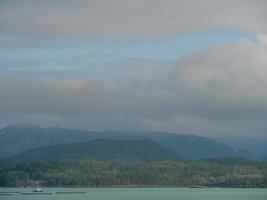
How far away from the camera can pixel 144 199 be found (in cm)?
15625

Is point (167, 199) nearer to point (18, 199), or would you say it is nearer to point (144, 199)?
point (144, 199)

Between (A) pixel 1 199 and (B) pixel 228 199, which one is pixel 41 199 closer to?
(A) pixel 1 199

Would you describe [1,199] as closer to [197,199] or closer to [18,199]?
[18,199]

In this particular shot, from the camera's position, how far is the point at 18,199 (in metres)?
157

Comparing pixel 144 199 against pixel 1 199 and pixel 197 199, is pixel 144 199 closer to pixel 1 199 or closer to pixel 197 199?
pixel 197 199

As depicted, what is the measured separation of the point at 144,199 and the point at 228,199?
19.3 metres

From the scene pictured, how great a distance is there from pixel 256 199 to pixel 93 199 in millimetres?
36605

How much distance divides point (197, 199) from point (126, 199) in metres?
16.1

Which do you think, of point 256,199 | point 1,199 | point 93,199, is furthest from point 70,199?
point 256,199

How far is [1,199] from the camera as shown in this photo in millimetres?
153750

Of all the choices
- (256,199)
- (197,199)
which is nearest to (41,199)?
(197,199)

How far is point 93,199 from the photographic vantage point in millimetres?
157750

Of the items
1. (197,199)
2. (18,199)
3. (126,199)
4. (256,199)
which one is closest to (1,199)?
(18,199)

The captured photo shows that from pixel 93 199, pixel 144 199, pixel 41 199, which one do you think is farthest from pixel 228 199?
pixel 41 199
